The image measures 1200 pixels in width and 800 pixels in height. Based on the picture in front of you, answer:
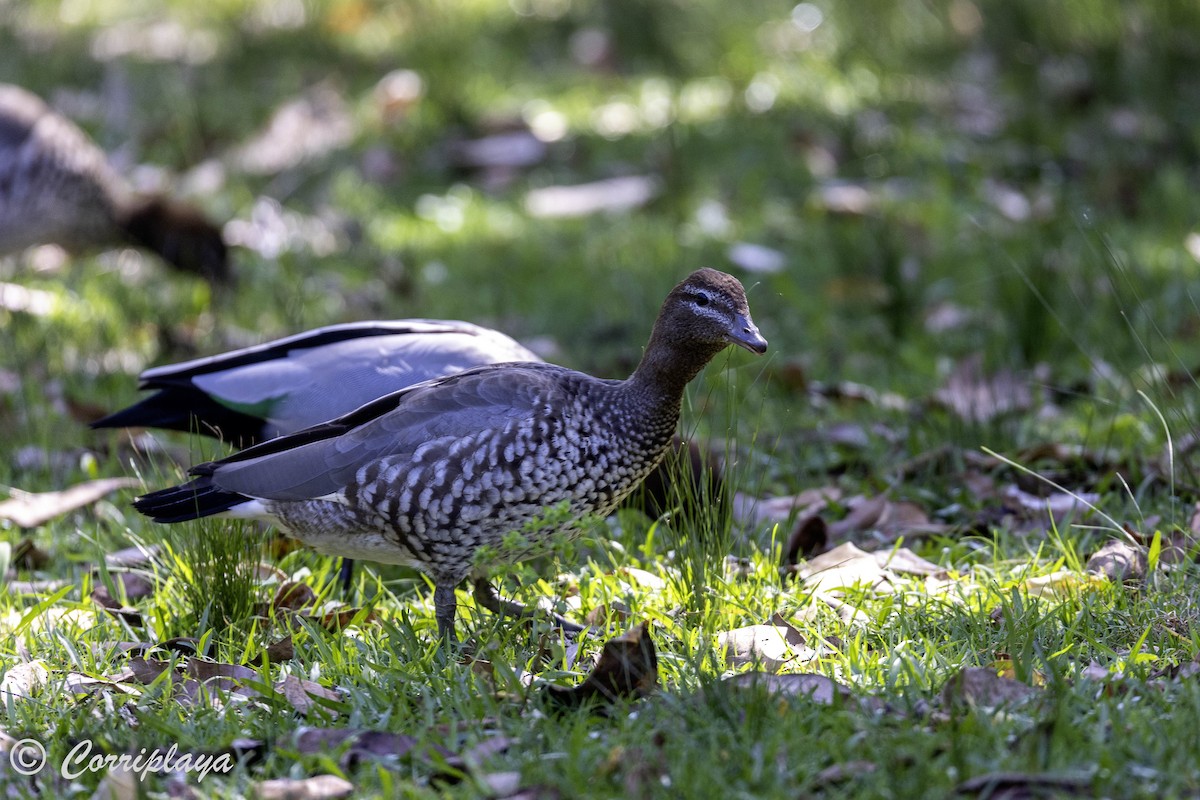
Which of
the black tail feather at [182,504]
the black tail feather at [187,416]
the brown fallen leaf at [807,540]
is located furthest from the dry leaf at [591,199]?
the black tail feather at [182,504]

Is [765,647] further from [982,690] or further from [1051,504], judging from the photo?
[1051,504]

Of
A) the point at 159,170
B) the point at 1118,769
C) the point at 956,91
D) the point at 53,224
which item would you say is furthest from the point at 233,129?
the point at 1118,769

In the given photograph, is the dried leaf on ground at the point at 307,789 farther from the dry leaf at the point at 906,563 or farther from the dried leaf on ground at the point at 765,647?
the dry leaf at the point at 906,563

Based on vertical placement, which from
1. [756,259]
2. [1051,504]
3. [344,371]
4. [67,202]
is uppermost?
[67,202]

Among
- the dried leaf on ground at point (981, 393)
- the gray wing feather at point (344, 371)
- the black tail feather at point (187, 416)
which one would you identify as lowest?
the dried leaf on ground at point (981, 393)

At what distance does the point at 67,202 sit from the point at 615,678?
196 inches

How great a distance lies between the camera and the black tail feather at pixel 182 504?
341 cm

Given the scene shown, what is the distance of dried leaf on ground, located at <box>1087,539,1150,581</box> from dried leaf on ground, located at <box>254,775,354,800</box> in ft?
6.09

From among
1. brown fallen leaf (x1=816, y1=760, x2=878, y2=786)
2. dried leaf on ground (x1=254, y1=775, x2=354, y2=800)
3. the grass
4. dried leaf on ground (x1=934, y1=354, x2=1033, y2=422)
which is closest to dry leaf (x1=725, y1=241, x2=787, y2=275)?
the grass

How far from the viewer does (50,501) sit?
4227 mm

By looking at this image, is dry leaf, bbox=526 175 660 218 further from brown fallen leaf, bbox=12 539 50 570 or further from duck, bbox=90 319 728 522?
brown fallen leaf, bbox=12 539 50 570

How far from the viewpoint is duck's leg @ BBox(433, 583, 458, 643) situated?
3385 mm

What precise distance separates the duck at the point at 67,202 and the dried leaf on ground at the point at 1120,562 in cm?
428

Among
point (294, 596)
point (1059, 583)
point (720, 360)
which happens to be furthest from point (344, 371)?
point (1059, 583)
